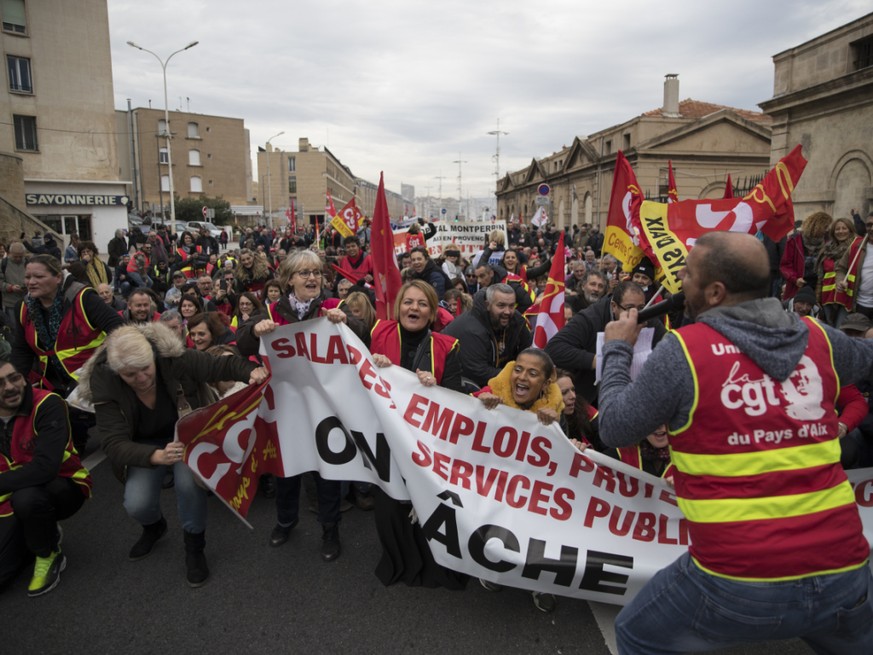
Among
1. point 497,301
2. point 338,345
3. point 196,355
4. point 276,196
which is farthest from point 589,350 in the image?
point 276,196

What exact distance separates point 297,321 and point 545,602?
246cm

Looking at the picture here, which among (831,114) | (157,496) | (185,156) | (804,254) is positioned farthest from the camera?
(185,156)

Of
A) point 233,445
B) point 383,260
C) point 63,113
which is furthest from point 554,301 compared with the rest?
point 63,113

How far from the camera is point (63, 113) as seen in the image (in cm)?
3394

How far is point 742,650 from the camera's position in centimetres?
300

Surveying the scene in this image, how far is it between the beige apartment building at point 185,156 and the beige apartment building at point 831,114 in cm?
6280

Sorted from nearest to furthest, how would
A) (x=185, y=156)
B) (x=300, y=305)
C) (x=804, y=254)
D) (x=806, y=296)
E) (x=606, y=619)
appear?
(x=606, y=619) → (x=300, y=305) → (x=806, y=296) → (x=804, y=254) → (x=185, y=156)

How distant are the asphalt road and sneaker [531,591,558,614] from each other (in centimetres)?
4

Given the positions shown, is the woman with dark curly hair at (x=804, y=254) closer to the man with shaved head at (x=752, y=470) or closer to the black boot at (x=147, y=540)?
the man with shaved head at (x=752, y=470)

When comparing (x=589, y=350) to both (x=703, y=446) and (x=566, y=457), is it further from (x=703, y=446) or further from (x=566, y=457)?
(x=703, y=446)

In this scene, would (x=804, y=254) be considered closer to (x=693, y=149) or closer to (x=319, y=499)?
(x=319, y=499)

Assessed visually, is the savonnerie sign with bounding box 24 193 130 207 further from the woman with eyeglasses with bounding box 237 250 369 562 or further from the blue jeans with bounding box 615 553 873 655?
the blue jeans with bounding box 615 553 873 655

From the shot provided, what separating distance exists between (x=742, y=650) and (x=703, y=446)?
1.83 meters

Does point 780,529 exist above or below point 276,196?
below
